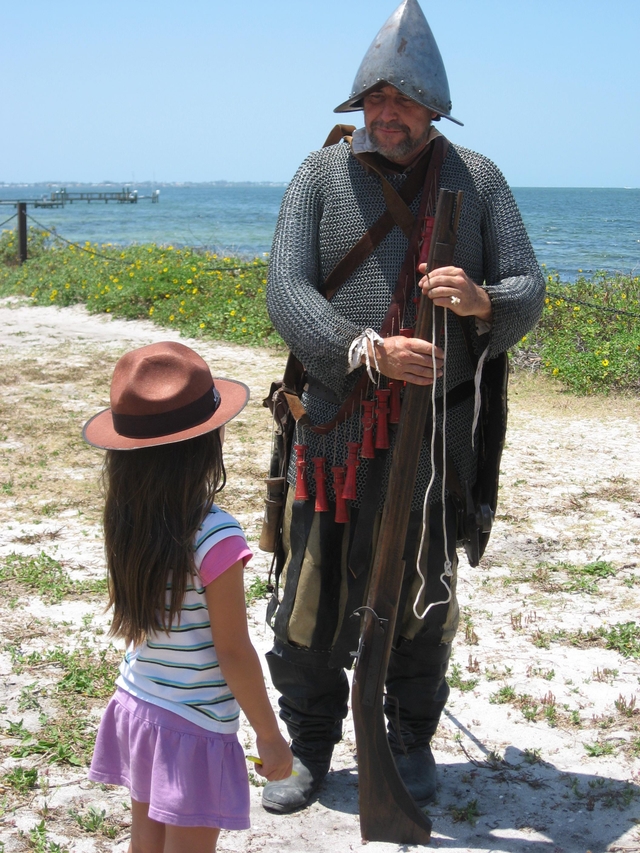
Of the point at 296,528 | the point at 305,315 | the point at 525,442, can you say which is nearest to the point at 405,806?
the point at 296,528

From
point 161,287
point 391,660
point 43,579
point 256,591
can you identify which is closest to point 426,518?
point 391,660

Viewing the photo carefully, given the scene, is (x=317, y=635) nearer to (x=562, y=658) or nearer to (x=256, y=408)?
(x=562, y=658)

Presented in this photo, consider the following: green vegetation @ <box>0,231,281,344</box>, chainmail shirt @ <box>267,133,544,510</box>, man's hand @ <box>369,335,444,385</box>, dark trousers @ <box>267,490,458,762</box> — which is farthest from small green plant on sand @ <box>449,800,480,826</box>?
green vegetation @ <box>0,231,281,344</box>

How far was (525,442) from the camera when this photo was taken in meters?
6.20

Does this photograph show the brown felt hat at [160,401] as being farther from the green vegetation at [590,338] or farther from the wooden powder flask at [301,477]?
the green vegetation at [590,338]

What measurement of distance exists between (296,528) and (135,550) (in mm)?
861

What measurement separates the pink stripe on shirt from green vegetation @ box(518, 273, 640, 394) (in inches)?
241

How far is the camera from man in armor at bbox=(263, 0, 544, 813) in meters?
2.45

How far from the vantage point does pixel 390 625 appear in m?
2.30

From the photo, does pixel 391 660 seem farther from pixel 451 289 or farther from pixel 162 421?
pixel 162 421

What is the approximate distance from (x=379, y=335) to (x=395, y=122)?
0.56 m

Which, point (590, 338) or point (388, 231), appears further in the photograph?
point (590, 338)

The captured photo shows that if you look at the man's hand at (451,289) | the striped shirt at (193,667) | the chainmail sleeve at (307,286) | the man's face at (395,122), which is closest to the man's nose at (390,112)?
the man's face at (395,122)

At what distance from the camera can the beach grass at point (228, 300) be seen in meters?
7.77
